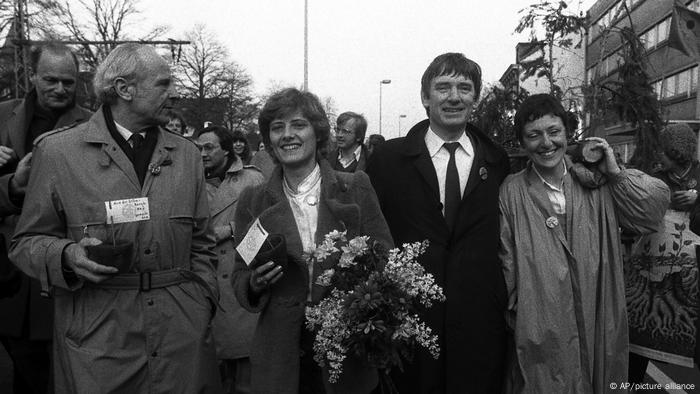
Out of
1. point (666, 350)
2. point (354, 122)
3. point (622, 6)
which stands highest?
point (622, 6)

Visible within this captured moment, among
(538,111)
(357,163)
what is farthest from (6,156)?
(357,163)

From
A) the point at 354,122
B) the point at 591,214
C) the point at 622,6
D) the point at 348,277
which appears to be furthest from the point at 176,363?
the point at 354,122

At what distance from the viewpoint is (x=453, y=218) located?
3.37 m

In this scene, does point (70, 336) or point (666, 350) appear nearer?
point (70, 336)

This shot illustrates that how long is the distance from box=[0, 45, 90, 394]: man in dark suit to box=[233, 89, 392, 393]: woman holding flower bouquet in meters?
1.47

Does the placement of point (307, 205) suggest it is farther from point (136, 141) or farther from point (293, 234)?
point (136, 141)

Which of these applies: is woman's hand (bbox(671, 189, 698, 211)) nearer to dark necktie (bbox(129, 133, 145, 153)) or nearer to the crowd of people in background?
the crowd of people in background

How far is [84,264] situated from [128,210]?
31cm

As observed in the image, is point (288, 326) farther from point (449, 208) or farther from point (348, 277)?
point (449, 208)

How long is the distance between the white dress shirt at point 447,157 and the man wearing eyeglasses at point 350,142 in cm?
484

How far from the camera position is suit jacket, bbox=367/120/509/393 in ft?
10.7

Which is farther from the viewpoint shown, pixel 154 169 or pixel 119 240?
pixel 154 169

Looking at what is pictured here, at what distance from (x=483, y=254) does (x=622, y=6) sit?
312 centimetres

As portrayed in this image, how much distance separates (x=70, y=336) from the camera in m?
2.73
